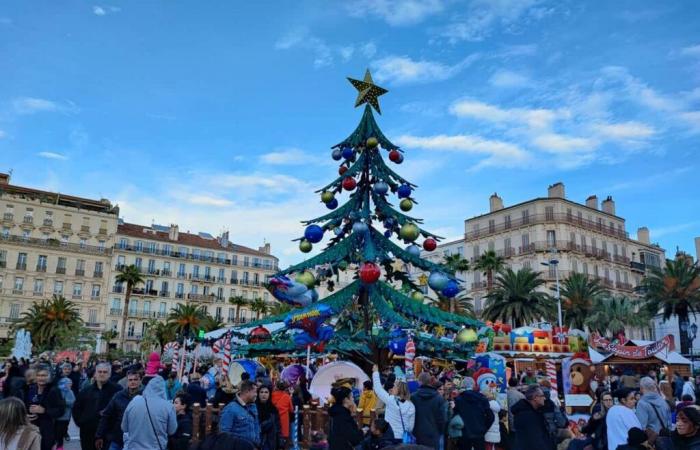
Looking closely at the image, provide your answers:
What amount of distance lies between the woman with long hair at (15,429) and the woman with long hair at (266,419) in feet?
12.2

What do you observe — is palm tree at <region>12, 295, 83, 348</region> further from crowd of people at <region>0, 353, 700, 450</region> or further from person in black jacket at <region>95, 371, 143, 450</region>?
person in black jacket at <region>95, 371, 143, 450</region>

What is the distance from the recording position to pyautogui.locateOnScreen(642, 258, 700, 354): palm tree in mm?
35594

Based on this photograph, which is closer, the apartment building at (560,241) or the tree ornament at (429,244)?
the tree ornament at (429,244)

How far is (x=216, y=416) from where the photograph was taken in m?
8.63

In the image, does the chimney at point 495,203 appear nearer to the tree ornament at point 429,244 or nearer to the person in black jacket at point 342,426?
the tree ornament at point 429,244

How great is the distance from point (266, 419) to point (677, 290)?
120 feet

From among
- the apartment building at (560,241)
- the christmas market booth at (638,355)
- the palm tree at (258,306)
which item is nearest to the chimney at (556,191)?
the apartment building at (560,241)

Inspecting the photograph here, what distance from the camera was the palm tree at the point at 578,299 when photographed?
135ft

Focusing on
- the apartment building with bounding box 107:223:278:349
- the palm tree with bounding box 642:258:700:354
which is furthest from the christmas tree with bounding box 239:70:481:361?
the apartment building with bounding box 107:223:278:349

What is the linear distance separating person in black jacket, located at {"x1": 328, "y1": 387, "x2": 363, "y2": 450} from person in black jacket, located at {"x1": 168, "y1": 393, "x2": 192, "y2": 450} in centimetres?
181

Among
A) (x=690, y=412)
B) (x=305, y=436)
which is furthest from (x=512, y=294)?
(x=690, y=412)

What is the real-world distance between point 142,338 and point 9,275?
15518 millimetres

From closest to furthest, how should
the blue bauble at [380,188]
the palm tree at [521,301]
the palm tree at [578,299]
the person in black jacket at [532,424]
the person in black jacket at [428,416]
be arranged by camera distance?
the person in black jacket at [532,424]
the person in black jacket at [428,416]
the blue bauble at [380,188]
the palm tree at [521,301]
the palm tree at [578,299]

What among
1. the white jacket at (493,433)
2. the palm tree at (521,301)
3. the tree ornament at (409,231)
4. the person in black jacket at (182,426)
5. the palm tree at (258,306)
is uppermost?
the palm tree at (258,306)
